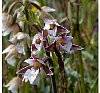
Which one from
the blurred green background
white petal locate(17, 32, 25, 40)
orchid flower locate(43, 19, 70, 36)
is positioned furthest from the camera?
the blurred green background

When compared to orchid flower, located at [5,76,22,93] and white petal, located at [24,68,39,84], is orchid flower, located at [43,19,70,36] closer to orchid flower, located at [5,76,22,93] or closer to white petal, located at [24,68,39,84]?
white petal, located at [24,68,39,84]

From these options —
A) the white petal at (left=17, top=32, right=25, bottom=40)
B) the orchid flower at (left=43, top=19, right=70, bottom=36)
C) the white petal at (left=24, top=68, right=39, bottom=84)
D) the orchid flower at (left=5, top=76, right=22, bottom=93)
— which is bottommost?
the orchid flower at (left=5, top=76, right=22, bottom=93)

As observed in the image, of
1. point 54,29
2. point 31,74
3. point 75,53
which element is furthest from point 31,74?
point 75,53

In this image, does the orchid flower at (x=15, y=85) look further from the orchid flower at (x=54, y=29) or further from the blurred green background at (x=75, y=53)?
the orchid flower at (x=54, y=29)

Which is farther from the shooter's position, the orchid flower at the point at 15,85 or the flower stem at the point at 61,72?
the orchid flower at the point at 15,85

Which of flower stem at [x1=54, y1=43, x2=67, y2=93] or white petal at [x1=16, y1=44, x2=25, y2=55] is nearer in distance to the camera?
flower stem at [x1=54, y1=43, x2=67, y2=93]

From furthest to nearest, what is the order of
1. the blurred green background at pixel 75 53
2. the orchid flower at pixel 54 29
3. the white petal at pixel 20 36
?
the blurred green background at pixel 75 53
the white petal at pixel 20 36
the orchid flower at pixel 54 29

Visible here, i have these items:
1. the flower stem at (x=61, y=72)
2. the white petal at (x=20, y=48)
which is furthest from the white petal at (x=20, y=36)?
the flower stem at (x=61, y=72)

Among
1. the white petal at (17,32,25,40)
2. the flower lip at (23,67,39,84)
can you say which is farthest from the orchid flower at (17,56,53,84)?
the white petal at (17,32,25,40)

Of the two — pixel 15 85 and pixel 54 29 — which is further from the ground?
pixel 54 29

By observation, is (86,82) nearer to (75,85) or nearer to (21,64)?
(75,85)

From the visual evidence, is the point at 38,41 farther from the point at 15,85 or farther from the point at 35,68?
the point at 15,85
